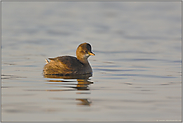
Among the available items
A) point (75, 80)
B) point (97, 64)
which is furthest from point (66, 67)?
point (97, 64)

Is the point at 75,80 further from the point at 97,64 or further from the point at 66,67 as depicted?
the point at 97,64

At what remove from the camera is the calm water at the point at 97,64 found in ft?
25.6

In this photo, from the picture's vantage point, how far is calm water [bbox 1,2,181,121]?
25.6 feet

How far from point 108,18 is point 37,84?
736 inches

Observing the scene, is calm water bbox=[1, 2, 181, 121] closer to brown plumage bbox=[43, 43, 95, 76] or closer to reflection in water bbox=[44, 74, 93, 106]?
reflection in water bbox=[44, 74, 93, 106]

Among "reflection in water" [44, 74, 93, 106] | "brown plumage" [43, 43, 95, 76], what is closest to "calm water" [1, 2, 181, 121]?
"reflection in water" [44, 74, 93, 106]

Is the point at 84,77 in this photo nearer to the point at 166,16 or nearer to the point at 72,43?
the point at 72,43

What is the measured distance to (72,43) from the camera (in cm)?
1892

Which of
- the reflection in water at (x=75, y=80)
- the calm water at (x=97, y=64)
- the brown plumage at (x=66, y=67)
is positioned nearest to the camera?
the calm water at (x=97, y=64)

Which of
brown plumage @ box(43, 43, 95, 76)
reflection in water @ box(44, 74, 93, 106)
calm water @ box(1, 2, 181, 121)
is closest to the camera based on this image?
calm water @ box(1, 2, 181, 121)

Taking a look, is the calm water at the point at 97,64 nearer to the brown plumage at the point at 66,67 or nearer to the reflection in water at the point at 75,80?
the reflection in water at the point at 75,80

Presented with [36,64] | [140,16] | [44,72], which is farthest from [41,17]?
[44,72]

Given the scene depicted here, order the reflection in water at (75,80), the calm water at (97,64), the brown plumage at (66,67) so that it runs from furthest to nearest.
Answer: the brown plumage at (66,67) < the reflection in water at (75,80) < the calm water at (97,64)

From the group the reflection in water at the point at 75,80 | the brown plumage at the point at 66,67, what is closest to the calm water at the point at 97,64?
the reflection in water at the point at 75,80
